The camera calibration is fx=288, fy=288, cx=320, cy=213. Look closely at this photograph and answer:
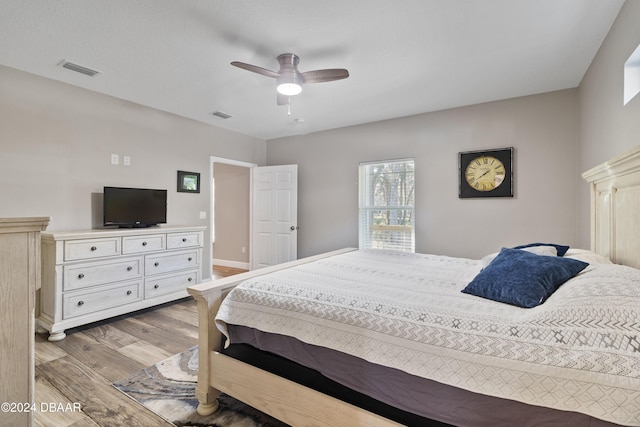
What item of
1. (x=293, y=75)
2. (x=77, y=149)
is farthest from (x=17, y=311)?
(x=77, y=149)

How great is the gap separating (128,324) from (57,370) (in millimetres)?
A: 872

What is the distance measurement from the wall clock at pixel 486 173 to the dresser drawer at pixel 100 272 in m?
4.08

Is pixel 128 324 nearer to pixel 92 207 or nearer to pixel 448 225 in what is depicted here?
pixel 92 207

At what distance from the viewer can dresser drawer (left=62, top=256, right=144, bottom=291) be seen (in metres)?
2.76

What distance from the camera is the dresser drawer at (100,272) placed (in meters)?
2.76

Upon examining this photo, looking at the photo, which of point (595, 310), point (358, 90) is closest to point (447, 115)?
point (358, 90)

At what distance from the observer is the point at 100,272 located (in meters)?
2.97

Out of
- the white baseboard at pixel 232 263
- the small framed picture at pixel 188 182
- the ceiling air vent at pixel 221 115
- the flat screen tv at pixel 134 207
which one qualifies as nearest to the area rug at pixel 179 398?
the flat screen tv at pixel 134 207

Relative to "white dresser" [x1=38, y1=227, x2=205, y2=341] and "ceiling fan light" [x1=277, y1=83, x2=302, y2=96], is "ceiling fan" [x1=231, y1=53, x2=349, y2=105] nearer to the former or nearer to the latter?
"ceiling fan light" [x1=277, y1=83, x2=302, y2=96]

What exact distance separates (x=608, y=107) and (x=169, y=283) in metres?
4.69

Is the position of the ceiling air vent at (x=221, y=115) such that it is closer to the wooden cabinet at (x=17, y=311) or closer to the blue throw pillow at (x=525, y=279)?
the wooden cabinet at (x=17, y=311)

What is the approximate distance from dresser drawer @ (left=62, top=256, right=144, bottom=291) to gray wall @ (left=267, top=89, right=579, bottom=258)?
2.60 m

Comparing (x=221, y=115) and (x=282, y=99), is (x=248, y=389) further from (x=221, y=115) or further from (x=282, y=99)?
(x=221, y=115)

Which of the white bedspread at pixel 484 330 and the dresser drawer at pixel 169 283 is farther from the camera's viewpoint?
the dresser drawer at pixel 169 283
